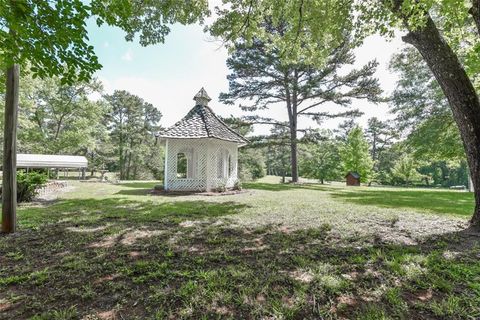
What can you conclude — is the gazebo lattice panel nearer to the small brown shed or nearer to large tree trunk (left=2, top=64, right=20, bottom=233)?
large tree trunk (left=2, top=64, right=20, bottom=233)

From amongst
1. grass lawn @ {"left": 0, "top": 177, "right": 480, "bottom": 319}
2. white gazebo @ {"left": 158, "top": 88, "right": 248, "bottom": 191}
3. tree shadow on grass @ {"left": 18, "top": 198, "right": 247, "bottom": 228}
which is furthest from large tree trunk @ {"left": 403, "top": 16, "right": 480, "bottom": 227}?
white gazebo @ {"left": 158, "top": 88, "right": 248, "bottom": 191}

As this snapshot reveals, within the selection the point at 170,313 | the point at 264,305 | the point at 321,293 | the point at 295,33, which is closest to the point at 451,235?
the point at 321,293

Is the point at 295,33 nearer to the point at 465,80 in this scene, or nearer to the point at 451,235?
the point at 465,80

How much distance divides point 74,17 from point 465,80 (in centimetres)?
659

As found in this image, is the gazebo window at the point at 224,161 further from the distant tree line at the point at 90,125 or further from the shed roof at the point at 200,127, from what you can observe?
the distant tree line at the point at 90,125

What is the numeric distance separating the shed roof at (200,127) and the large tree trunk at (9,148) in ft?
23.0

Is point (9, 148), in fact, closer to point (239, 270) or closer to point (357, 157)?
point (239, 270)

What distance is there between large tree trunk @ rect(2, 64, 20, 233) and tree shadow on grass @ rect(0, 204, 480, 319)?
56cm

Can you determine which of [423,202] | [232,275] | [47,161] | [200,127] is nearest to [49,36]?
[232,275]

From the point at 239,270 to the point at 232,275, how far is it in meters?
0.16

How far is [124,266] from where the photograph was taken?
9.71ft

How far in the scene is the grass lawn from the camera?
82.4 inches

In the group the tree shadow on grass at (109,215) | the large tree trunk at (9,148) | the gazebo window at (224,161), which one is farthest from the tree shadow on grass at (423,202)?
the large tree trunk at (9,148)

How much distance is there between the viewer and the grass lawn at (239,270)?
2092mm
